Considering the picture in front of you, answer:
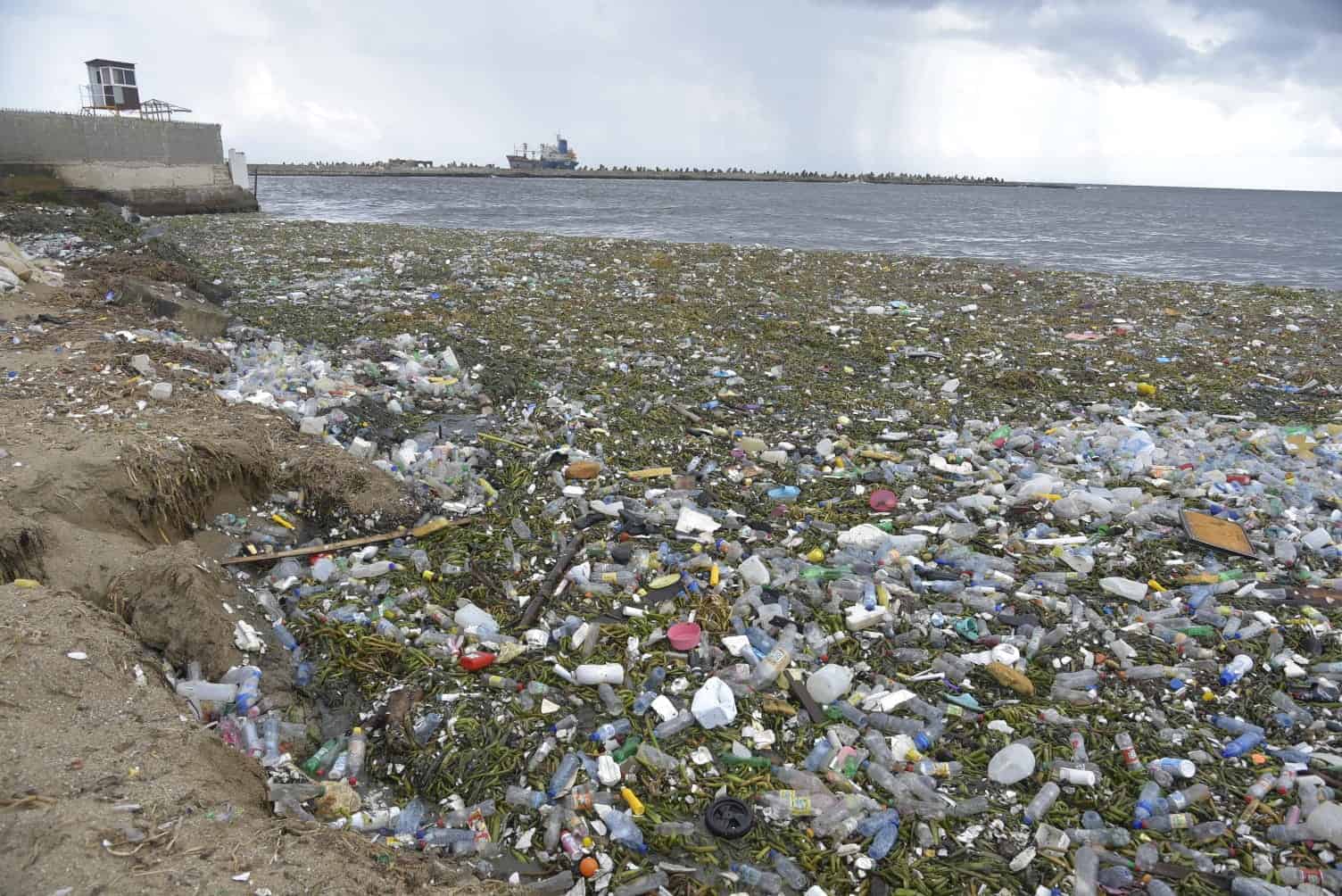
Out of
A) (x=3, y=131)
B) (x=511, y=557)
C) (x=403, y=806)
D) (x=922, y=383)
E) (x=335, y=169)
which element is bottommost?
(x=403, y=806)

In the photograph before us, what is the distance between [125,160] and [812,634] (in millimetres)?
30210

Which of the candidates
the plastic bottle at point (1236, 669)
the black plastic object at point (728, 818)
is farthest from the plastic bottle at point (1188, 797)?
the black plastic object at point (728, 818)

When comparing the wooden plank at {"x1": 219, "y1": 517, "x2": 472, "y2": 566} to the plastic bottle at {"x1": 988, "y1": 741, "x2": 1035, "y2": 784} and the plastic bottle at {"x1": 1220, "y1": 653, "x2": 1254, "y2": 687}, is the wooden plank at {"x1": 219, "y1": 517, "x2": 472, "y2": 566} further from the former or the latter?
the plastic bottle at {"x1": 1220, "y1": 653, "x2": 1254, "y2": 687}

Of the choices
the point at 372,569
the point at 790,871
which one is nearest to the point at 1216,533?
the point at 790,871

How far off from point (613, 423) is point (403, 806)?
4285 mm

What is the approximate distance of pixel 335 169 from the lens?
10162 cm

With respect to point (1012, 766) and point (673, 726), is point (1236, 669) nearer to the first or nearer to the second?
point (1012, 766)

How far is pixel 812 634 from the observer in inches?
155

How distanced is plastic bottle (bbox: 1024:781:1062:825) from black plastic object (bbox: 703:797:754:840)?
113 cm

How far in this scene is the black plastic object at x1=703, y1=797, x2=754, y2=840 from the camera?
111 inches

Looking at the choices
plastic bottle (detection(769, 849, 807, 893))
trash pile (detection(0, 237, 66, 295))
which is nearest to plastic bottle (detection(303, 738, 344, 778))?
plastic bottle (detection(769, 849, 807, 893))

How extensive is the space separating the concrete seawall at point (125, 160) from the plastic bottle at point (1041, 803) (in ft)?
93.3

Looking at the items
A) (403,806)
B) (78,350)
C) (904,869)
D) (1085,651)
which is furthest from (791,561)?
(78,350)

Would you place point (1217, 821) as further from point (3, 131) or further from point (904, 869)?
point (3, 131)
